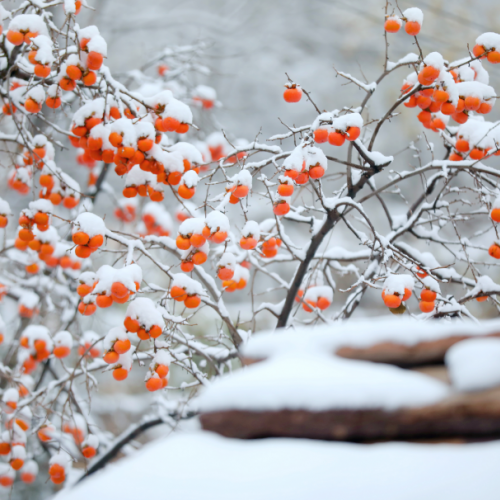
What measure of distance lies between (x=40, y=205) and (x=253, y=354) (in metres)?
1.36

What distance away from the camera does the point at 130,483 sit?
60 centimetres

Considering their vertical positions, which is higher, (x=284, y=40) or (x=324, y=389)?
(x=284, y=40)

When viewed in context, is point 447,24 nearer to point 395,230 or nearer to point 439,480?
point 395,230

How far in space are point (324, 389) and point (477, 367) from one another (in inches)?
8.0

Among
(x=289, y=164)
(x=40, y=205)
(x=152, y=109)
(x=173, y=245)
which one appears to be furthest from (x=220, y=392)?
(x=40, y=205)

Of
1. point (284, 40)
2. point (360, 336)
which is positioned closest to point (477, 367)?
point (360, 336)

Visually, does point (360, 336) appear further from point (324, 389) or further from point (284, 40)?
point (284, 40)

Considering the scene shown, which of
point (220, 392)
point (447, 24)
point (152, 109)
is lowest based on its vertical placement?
point (220, 392)

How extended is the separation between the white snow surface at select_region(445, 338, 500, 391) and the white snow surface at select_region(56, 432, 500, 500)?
0.25ft

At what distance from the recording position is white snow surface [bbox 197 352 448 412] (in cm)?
60

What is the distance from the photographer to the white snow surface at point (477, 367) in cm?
60

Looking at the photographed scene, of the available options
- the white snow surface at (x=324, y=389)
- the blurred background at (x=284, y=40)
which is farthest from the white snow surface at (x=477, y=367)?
the blurred background at (x=284, y=40)

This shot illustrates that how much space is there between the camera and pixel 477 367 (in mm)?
609

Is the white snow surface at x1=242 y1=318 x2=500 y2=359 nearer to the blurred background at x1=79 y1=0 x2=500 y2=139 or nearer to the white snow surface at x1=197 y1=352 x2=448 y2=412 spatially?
the white snow surface at x1=197 y1=352 x2=448 y2=412
